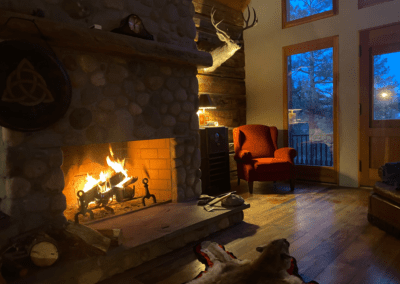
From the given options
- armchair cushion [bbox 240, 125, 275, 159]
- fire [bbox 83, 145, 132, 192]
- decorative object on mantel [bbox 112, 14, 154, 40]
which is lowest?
fire [bbox 83, 145, 132, 192]

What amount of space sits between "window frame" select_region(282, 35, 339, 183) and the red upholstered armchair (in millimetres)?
504

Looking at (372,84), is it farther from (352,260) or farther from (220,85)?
(352,260)

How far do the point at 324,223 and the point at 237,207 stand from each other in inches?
33.1

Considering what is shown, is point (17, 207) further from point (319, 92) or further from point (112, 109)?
point (319, 92)

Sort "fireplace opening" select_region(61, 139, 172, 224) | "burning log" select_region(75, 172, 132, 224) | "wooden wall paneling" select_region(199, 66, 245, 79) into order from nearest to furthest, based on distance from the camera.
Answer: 1. "burning log" select_region(75, 172, 132, 224)
2. "fireplace opening" select_region(61, 139, 172, 224)
3. "wooden wall paneling" select_region(199, 66, 245, 79)

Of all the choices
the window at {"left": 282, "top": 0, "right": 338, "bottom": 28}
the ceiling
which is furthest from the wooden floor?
the ceiling

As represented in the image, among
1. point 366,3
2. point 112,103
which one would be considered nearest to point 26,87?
point 112,103

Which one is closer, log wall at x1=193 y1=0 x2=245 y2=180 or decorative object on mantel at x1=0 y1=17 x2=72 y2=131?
decorative object on mantel at x1=0 y1=17 x2=72 y2=131

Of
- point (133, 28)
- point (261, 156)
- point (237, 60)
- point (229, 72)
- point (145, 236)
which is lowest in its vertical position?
point (145, 236)

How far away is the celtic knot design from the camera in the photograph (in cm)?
179

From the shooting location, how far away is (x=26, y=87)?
185 cm

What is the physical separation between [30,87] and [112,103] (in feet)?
2.05

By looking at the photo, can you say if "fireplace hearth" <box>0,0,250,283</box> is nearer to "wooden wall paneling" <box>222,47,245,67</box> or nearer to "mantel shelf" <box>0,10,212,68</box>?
"mantel shelf" <box>0,10,212,68</box>

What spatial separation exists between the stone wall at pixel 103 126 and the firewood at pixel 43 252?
10.1 inches
